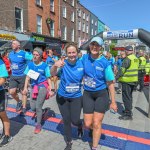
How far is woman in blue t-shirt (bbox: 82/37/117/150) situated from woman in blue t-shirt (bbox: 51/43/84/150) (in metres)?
0.12

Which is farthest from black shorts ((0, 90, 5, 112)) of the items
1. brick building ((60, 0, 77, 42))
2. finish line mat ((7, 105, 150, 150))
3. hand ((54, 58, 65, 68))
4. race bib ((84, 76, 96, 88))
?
brick building ((60, 0, 77, 42))

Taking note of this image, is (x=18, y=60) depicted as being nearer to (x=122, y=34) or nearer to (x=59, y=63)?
(x=59, y=63)

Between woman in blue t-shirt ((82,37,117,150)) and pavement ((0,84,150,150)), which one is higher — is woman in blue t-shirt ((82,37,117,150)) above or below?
above

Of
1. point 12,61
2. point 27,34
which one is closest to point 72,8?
point 27,34

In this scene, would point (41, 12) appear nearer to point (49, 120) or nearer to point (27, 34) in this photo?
point (27, 34)

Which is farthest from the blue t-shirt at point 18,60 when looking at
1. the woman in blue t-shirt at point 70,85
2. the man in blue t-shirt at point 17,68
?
the woman in blue t-shirt at point 70,85

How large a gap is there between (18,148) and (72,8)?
98.4 feet

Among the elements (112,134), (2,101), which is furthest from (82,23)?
(2,101)

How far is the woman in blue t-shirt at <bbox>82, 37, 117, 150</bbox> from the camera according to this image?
148 inches

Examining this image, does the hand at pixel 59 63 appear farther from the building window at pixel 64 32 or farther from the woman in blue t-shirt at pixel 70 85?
the building window at pixel 64 32

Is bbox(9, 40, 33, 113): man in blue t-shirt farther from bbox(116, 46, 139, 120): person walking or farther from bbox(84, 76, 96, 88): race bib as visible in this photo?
bbox(84, 76, 96, 88): race bib

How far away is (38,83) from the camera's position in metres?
4.97

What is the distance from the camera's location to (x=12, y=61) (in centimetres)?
616

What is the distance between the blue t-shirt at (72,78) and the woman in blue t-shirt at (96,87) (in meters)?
0.11
